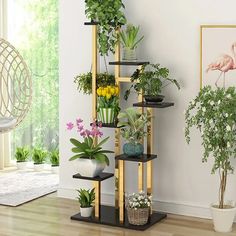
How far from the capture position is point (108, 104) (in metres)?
5.05

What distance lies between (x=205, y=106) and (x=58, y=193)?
176cm

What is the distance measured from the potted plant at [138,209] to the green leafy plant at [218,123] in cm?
53

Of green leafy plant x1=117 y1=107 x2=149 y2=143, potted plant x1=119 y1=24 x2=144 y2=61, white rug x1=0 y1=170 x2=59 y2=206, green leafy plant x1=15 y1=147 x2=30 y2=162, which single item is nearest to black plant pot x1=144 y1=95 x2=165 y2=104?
green leafy plant x1=117 y1=107 x2=149 y2=143

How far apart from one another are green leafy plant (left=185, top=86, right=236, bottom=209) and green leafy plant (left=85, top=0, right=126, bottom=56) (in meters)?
0.83

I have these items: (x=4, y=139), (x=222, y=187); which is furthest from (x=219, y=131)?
(x=4, y=139)

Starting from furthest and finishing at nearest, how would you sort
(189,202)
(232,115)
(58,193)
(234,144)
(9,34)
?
(9,34) → (58,193) → (189,202) → (234,144) → (232,115)

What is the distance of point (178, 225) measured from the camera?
16.2ft

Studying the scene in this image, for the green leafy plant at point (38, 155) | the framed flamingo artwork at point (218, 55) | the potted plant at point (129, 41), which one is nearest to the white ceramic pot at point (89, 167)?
the potted plant at point (129, 41)

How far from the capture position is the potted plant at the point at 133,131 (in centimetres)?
487

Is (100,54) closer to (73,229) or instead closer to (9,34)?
(73,229)

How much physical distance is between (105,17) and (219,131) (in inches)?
47.8

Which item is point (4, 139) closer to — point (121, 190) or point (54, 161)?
point (54, 161)

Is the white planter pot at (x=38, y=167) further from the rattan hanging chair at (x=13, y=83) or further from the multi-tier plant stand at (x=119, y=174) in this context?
the multi-tier plant stand at (x=119, y=174)

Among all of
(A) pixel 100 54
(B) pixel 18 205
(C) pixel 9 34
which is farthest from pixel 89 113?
(C) pixel 9 34
